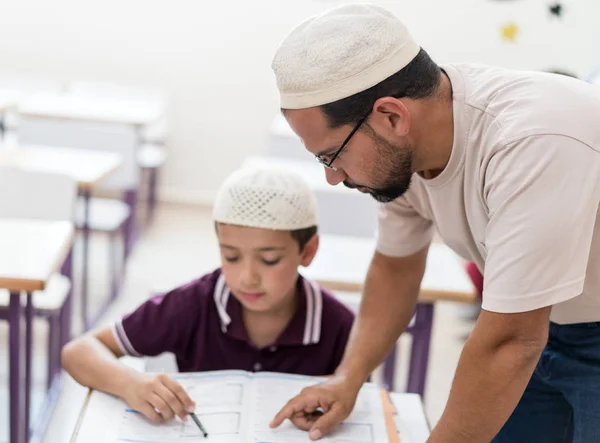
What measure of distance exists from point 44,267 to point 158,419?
2.77ft

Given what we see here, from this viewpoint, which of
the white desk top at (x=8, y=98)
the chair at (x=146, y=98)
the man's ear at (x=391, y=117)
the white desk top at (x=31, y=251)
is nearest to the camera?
the man's ear at (x=391, y=117)

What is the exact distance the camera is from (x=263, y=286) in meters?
1.57

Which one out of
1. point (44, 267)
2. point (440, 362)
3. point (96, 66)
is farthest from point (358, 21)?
point (96, 66)

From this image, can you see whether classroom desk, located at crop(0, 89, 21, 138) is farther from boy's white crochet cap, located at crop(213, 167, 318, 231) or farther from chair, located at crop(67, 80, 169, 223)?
boy's white crochet cap, located at crop(213, 167, 318, 231)

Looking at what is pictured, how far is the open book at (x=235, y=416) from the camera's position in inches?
46.8

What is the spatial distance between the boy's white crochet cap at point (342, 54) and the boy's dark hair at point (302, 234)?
0.53 m

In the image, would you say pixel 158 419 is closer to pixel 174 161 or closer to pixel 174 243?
pixel 174 243

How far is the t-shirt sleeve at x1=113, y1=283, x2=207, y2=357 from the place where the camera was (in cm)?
156

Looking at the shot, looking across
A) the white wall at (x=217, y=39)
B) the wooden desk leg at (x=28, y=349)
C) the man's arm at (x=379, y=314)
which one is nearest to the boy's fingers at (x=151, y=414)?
the man's arm at (x=379, y=314)

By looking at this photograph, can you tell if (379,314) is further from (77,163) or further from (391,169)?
(77,163)

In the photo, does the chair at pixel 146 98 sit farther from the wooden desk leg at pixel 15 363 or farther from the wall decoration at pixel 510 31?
the wooden desk leg at pixel 15 363

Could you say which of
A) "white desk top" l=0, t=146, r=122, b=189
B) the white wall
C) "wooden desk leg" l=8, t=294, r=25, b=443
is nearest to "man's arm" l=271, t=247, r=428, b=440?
"wooden desk leg" l=8, t=294, r=25, b=443

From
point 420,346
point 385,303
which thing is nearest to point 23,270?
point 385,303

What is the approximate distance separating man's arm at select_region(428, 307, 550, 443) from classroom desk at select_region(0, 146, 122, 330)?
86.6 inches
